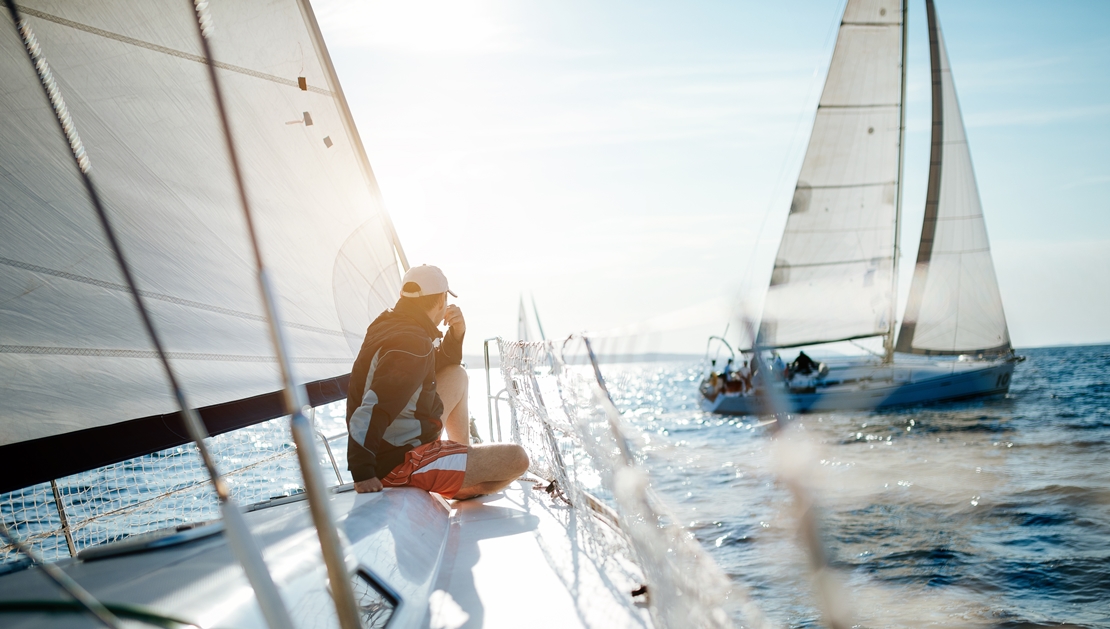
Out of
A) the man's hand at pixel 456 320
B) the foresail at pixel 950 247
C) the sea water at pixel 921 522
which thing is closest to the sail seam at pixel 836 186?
the foresail at pixel 950 247

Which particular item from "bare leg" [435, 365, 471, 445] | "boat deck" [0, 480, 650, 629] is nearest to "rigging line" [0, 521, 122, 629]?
"boat deck" [0, 480, 650, 629]

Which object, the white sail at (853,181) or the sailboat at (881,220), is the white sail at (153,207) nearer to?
the sailboat at (881,220)

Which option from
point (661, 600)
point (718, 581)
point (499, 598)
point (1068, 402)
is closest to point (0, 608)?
point (499, 598)

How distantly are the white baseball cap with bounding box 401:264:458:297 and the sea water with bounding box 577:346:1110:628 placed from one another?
0.82m

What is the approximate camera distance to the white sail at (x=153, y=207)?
5.09ft

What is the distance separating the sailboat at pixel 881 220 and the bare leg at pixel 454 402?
543 inches

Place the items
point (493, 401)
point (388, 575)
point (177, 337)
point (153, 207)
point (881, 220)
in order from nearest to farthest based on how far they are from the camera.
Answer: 1. point (388, 575)
2. point (153, 207)
3. point (177, 337)
4. point (493, 401)
5. point (881, 220)

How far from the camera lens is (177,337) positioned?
2.04 m

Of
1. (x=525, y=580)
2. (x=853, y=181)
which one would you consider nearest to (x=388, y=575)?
(x=525, y=580)

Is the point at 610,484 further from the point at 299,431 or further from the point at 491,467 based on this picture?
the point at 299,431

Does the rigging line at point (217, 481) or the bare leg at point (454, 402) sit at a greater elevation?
the rigging line at point (217, 481)

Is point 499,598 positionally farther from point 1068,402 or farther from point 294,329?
point 1068,402

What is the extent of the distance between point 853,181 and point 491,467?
16688 mm

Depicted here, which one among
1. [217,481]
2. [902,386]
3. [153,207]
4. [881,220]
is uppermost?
[881,220]
